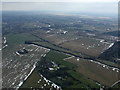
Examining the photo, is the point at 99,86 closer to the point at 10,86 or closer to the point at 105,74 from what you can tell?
the point at 105,74

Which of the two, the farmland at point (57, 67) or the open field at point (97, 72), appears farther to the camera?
the open field at point (97, 72)

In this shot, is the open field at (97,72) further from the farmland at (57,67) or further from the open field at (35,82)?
the open field at (35,82)

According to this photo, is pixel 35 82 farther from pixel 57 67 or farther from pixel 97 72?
pixel 97 72

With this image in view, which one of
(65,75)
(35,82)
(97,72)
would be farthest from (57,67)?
(97,72)

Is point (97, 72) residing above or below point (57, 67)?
below

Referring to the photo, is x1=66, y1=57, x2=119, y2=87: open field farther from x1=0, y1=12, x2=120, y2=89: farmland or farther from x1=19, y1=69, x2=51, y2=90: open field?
x1=19, y1=69, x2=51, y2=90: open field

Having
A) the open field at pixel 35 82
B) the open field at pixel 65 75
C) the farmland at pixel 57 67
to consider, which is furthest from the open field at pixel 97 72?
the open field at pixel 35 82

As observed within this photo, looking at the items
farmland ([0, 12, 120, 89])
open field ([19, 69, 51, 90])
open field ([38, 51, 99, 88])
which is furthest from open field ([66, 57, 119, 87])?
open field ([19, 69, 51, 90])

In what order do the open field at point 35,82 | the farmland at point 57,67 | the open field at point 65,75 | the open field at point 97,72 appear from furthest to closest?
the open field at point 97,72, the farmland at point 57,67, the open field at point 65,75, the open field at point 35,82

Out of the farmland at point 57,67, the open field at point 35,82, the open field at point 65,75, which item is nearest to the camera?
the open field at point 35,82

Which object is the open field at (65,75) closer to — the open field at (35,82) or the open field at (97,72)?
the open field at (97,72)

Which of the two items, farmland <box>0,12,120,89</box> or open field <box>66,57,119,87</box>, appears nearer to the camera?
farmland <box>0,12,120,89</box>
